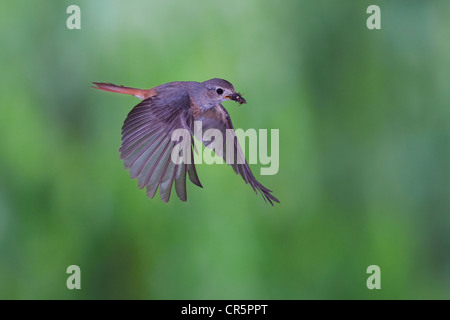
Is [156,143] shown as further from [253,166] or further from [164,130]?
[253,166]

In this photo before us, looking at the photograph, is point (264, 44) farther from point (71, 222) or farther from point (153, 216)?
point (71, 222)

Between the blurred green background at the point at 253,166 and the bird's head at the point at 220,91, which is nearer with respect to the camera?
the bird's head at the point at 220,91

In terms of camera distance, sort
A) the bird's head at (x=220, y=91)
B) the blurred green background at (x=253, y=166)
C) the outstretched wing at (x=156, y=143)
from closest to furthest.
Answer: the outstretched wing at (x=156, y=143), the bird's head at (x=220, y=91), the blurred green background at (x=253, y=166)

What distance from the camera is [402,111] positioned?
205 centimetres

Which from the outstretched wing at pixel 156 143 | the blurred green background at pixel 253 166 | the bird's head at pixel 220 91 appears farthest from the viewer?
the blurred green background at pixel 253 166

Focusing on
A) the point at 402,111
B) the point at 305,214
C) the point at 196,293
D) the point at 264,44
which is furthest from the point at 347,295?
the point at 264,44

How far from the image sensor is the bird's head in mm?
907

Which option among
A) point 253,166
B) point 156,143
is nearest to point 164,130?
point 156,143

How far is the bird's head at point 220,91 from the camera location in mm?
907

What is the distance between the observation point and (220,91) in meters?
0.91

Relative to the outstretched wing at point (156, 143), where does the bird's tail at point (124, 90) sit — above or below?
above

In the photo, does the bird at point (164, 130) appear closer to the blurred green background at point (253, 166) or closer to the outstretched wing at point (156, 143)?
the outstretched wing at point (156, 143)

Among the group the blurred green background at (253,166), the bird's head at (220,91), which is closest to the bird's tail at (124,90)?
the bird's head at (220,91)

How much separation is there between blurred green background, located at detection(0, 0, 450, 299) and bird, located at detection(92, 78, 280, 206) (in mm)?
633
